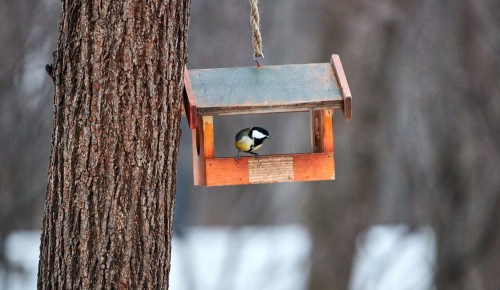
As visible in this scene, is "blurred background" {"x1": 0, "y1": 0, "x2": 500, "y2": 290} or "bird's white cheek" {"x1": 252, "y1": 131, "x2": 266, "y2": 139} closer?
"bird's white cheek" {"x1": 252, "y1": 131, "x2": 266, "y2": 139}

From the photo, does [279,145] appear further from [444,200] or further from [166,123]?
[166,123]

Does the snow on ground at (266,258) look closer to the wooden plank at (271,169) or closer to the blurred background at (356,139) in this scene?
the blurred background at (356,139)

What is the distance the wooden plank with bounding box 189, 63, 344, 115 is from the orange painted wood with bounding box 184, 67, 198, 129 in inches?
1.7

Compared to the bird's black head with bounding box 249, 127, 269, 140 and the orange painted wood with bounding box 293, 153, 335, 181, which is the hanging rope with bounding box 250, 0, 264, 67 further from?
the orange painted wood with bounding box 293, 153, 335, 181

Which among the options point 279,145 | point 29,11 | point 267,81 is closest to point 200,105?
point 267,81

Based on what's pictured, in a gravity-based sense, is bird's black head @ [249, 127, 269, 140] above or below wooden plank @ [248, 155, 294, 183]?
above

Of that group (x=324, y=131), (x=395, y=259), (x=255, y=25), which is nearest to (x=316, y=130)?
(x=324, y=131)

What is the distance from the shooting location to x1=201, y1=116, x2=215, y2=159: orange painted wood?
3.43m

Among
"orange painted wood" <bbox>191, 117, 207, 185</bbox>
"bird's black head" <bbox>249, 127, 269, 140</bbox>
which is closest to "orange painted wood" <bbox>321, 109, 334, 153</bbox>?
"bird's black head" <bbox>249, 127, 269, 140</bbox>

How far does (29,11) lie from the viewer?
693 cm

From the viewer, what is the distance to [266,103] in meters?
3.29

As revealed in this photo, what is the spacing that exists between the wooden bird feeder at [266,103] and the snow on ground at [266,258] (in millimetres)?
3594

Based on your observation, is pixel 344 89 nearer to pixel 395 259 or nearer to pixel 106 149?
pixel 106 149

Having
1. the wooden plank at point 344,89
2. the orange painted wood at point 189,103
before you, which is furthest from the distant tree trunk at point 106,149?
the wooden plank at point 344,89
